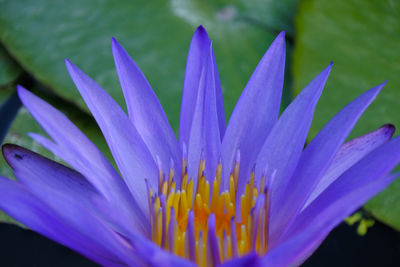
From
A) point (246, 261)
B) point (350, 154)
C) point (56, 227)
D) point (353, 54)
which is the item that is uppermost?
point (353, 54)

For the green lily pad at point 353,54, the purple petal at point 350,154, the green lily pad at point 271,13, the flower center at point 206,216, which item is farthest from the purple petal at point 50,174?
the green lily pad at point 271,13

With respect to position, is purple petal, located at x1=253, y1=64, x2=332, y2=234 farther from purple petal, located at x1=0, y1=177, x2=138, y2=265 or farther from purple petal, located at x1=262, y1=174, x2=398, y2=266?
purple petal, located at x1=0, y1=177, x2=138, y2=265

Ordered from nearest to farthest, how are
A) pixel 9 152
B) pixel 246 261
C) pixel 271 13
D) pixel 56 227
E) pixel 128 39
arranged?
pixel 246 261 → pixel 56 227 → pixel 9 152 → pixel 128 39 → pixel 271 13

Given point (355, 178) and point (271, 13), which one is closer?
point (355, 178)

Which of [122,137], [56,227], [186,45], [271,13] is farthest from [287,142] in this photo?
[271,13]

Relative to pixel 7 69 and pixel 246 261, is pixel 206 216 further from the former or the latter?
pixel 7 69
